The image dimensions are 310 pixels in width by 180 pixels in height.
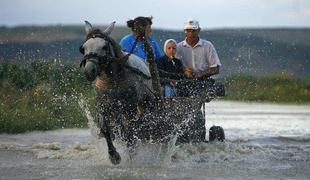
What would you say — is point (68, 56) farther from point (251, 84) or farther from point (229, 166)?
point (229, 166)

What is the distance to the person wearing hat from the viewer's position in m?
14.3

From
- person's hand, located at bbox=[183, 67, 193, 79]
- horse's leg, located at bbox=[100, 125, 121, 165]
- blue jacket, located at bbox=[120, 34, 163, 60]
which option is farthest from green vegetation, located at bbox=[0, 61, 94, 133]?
horse's leg, located at bbox=[100, 125, 121, 165]

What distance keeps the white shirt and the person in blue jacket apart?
537 millimetres

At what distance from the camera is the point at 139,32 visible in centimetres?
1306

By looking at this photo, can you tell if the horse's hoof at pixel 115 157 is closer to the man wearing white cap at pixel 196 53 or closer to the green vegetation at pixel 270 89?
the man wearing white cap at pixel 196 53

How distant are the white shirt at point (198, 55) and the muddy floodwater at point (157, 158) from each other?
1196 mm

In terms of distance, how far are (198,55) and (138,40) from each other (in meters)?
1.64

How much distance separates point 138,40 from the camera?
43.7 ft

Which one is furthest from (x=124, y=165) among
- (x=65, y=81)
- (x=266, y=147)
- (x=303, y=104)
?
(x=303, y=104)

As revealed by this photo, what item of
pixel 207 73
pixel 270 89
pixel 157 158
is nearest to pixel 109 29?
pixel 157 158

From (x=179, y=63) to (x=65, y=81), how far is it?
9317 mm

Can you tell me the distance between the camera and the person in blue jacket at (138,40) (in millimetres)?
13141

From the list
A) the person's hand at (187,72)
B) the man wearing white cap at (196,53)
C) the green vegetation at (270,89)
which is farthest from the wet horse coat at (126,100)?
the green vegetation at (270,89)

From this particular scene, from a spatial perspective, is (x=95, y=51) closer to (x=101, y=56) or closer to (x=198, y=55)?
(x=101, y=56)
